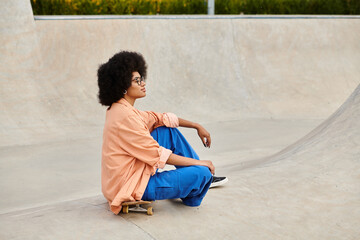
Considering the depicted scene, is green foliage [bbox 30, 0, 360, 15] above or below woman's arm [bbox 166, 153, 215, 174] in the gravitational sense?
above

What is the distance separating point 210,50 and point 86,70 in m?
2.68

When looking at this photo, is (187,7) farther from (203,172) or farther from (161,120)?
(203,172)

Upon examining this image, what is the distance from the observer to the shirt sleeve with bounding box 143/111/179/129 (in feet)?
10.1

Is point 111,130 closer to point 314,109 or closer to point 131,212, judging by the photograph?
point 131,212

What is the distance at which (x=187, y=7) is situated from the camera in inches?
442

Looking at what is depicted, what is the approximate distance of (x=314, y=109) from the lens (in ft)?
28.3

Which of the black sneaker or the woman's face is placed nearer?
the woman's face

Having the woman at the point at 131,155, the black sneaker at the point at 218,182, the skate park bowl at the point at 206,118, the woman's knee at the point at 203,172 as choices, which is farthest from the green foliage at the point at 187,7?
the woman's knee at the point at 203,172

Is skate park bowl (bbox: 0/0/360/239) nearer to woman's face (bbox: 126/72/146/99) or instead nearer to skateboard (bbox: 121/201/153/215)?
skateboard (bbox: 121/201/153/215)

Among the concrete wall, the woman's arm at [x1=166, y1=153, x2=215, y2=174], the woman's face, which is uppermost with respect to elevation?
the woman's face

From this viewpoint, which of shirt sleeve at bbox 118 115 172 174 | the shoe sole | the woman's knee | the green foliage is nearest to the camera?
shirt sleeve at bbox 118 115 172 174

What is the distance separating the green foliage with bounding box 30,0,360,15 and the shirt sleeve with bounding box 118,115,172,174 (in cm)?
734

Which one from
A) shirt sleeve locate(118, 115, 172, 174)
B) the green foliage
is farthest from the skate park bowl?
the green foliage

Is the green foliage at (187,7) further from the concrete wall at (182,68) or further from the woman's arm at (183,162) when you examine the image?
the woman's arm at (183,162)
